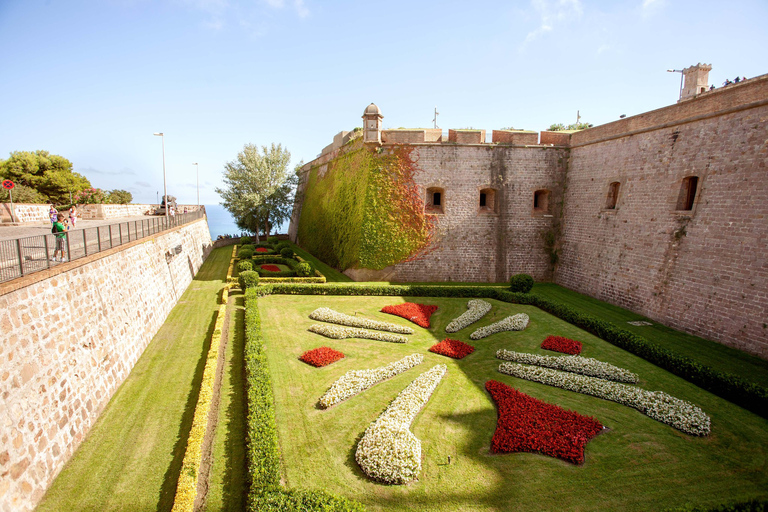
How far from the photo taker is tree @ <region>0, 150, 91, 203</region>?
110 feet

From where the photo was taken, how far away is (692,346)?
13.0 meters

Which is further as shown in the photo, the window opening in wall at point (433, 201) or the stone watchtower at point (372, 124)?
the window opening in wall at point (433, 201)

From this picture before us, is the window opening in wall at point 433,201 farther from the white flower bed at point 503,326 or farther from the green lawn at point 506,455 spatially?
the green lawn at point 506,455

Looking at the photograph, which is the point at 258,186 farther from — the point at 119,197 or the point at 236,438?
the point at 236,438

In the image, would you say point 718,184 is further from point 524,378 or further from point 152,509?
point 152,509

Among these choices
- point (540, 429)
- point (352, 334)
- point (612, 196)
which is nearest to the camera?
point (540, 429)

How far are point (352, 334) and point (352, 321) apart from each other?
1234 mm

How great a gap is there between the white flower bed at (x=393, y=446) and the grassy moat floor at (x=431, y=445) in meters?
0.21

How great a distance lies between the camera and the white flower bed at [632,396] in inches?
336

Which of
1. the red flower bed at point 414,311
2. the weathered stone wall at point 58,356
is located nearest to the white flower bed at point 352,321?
the red flower bed at point 414,311

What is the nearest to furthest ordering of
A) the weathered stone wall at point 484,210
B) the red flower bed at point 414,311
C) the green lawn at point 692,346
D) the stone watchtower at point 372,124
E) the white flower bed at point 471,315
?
1. the green lawn at point 692,346
2. the white flower bed at point 471,315
3. the red flower bed at point 414,311
4. the stone watchtower at point 372,124
5. the weathered stone wall at point 484,210

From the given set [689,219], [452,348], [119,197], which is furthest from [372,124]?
[119,197]

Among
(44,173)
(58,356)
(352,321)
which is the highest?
(44,173)

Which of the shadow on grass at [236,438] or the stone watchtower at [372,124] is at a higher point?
the stone watchtower at [372,124]
